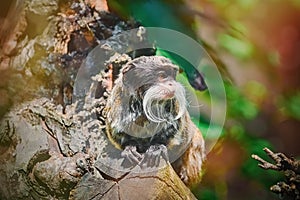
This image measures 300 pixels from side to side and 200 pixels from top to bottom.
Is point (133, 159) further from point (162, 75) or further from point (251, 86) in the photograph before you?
point (251, 86)

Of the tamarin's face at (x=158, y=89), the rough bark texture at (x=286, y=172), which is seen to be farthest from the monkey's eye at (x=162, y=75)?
the rough bark texture at (x=286, y=172)

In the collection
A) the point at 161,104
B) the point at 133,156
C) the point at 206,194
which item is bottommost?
the point at 206,194

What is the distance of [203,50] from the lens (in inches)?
48.4

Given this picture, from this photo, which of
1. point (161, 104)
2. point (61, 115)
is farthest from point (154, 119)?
point (61, 115)

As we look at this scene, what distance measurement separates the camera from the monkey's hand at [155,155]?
1.25 meters

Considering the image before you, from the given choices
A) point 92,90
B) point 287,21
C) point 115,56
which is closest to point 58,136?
point 92,90

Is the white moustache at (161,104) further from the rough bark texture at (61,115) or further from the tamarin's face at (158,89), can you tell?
the rough bark texture at (61,115)

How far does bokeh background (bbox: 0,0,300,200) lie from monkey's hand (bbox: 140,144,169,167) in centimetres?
11

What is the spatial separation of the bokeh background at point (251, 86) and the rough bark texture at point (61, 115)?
130mm

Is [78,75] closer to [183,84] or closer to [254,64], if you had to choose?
[183,84]

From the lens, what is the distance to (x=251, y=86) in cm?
Result: 119

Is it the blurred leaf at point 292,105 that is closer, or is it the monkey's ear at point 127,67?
the blurred leaf at point 292,105

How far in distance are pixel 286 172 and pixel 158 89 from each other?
35cm

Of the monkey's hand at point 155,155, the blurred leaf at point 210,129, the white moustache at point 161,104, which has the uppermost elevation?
the white moustache at point 161,104
